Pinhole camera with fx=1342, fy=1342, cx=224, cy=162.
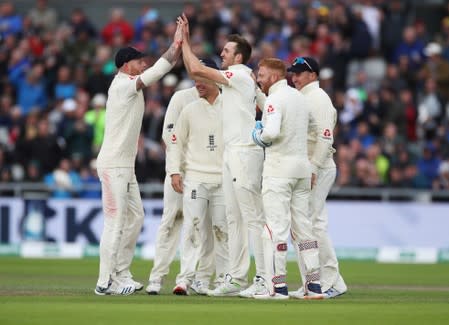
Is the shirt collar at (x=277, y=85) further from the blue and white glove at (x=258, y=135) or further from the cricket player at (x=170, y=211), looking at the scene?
the cricket player at (x=170, y=211)

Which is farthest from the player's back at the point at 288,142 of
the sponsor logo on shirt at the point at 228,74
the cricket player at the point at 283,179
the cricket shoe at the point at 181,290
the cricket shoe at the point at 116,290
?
the cricket shoe at the point at 116,290

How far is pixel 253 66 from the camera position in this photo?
29375 mm

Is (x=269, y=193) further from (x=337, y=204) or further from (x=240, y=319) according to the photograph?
(x=337, y=204)

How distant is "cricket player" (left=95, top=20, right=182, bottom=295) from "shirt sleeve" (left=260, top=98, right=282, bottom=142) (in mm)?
1345

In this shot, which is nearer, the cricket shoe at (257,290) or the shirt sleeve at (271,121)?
the shirt sleeve at (271,121)

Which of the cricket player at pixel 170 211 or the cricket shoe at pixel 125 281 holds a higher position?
the cricket player at pixel 170 211

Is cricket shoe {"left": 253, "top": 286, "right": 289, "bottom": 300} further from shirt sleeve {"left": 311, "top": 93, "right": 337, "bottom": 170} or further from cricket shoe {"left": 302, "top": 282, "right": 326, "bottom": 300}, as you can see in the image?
shirt sleeve {"left": 311, "top": 93, "right": 337, "bottom": 170}

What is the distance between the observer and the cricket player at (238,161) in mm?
16188

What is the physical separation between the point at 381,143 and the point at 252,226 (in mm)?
12434

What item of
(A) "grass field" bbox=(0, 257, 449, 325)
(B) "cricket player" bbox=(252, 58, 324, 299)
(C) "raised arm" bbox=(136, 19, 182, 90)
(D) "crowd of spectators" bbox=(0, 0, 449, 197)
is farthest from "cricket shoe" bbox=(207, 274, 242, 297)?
(D) "crowd of spectators" bbox=(0, 0, 449, 197)

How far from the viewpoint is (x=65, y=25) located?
3180cm

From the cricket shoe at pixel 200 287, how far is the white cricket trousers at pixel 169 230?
0.39 m

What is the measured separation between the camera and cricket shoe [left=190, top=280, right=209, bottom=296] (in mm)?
16844

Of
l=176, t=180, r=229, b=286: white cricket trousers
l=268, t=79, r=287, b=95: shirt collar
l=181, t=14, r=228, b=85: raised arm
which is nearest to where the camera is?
l=268, t=79, r=287, b=95: shirt collar
